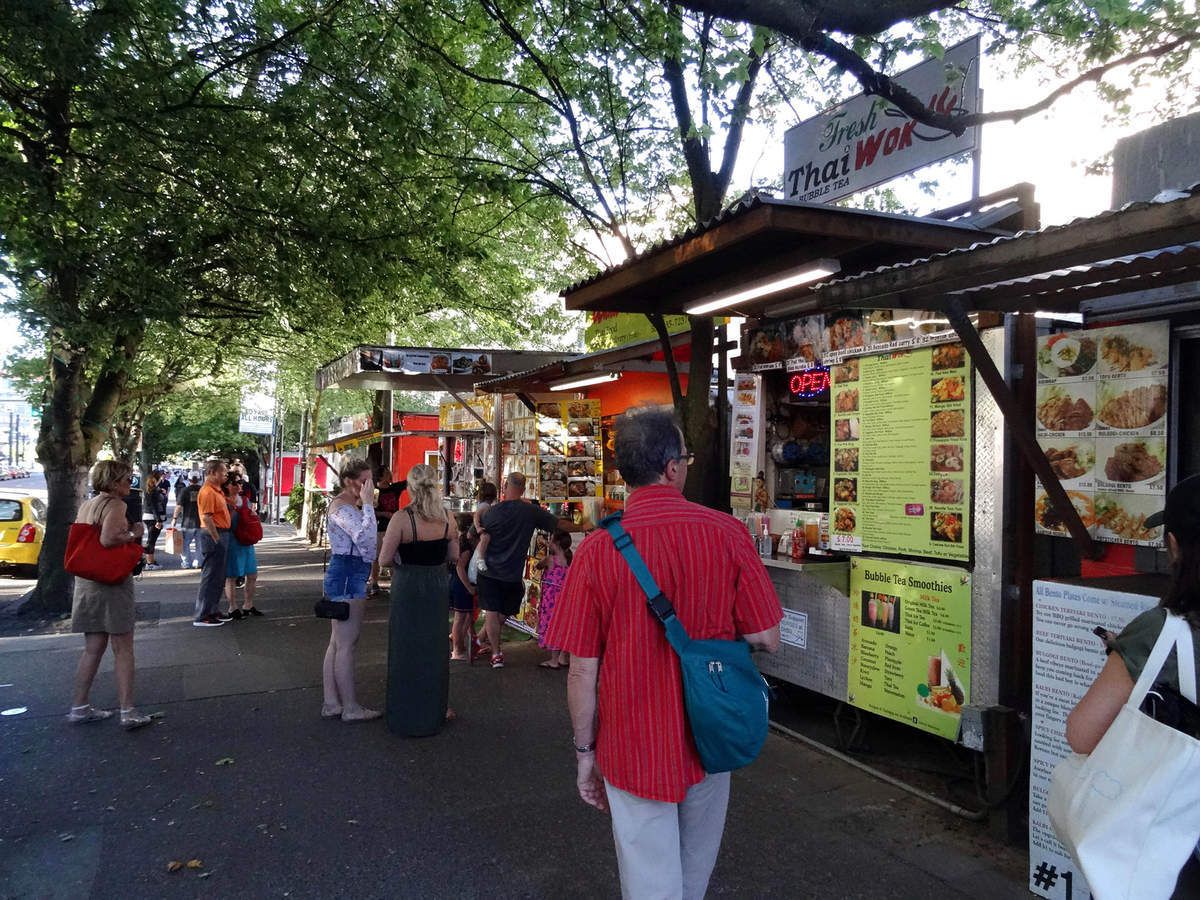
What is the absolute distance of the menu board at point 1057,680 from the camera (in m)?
3.10

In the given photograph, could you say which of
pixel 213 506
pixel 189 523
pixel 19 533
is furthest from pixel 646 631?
pixel 19 533

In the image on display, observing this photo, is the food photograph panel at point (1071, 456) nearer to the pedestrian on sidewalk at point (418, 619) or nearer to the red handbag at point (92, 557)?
the pedestrian on sidewalk at point (418, 619)

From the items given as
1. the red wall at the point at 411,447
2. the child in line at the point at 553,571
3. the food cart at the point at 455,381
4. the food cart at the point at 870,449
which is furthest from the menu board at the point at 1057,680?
the red wall at the point at 411,447

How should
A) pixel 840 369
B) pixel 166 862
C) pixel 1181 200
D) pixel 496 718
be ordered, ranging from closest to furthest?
pixel 1181 200
pixel 166 862
pixel 840 369
pixel 496 718

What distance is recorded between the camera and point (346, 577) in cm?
556

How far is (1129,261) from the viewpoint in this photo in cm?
297

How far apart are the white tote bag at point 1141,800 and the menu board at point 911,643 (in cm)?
270

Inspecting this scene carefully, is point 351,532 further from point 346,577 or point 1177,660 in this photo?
point 1177,660

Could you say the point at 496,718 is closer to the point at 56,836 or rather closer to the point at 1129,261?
the point at 56,836

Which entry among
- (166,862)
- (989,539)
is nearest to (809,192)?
(989,539)

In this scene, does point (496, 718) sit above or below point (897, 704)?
below

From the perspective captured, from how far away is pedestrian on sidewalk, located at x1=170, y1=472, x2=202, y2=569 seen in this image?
14.1 m

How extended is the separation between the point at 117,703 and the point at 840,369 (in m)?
5.88

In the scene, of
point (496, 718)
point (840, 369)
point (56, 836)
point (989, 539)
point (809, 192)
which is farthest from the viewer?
point (809, 192)
